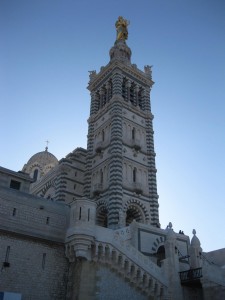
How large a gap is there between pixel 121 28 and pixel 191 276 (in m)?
39.4

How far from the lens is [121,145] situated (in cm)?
3856

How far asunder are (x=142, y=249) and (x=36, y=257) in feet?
32.9

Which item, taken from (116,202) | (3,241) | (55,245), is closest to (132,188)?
(116,202)

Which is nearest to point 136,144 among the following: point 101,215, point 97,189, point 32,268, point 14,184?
point 97,189

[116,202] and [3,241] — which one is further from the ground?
[116,202]

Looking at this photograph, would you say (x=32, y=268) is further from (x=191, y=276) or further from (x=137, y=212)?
(x=137, y=212)

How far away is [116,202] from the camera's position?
34312 millimetres

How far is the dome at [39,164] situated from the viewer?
Answer: 5559 cm

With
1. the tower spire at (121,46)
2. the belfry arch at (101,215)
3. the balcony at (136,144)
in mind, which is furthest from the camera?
the tower spire at (121,46)

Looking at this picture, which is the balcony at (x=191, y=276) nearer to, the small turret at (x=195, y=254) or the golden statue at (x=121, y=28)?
the small turret at (x=195, y=254)

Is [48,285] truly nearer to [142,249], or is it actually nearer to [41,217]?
[41,217]

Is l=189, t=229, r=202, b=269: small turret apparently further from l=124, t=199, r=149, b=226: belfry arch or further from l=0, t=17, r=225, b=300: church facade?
l=124, t=199, r=149, b=226: belfry arch

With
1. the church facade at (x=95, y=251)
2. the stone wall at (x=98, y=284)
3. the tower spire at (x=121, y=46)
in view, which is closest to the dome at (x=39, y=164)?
the tower spire at (x=121, y=46)

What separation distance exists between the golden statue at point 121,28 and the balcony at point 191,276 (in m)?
37.2
